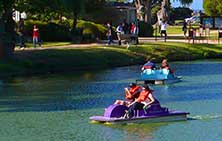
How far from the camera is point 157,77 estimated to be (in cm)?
4359

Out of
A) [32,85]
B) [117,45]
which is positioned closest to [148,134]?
[32,85]

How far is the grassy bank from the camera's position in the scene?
50.1 metres

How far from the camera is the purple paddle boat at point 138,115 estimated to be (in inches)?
1077

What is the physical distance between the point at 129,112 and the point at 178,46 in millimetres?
36154

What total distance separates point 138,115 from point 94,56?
89.4 feet

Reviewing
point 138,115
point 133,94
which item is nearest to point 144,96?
point 133,94

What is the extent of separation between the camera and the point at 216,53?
63.3 m

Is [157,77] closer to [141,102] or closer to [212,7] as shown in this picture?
[141,102]

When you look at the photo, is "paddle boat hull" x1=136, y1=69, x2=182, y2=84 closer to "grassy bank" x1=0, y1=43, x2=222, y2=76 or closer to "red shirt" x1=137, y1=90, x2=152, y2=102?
"grassy bank" x1=0, y1=43, x2=222, y2=76

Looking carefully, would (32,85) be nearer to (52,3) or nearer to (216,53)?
(52,3)

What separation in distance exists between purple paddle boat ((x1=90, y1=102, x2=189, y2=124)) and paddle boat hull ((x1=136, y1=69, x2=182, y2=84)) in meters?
15.0

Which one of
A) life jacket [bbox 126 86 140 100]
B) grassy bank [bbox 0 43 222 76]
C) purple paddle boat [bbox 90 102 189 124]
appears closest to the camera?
purple paddle boat [bbox 90 102 189 124]

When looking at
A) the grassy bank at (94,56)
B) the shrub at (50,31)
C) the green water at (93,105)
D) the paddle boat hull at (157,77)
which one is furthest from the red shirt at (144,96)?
the shrub at (50,31)

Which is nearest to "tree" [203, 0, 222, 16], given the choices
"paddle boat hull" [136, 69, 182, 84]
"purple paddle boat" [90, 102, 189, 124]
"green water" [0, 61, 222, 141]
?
"green water" [0, 61, 222, 141]
